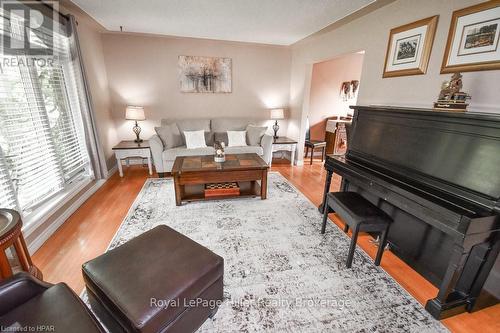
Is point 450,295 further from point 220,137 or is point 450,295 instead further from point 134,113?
point 134,113

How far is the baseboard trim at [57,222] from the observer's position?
1993 millimetres

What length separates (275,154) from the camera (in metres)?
5.15

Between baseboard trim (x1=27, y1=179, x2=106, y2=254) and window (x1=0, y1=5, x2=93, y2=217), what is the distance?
0.76 feet

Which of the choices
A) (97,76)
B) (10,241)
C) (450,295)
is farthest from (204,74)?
(450,295)

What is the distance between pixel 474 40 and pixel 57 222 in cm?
414

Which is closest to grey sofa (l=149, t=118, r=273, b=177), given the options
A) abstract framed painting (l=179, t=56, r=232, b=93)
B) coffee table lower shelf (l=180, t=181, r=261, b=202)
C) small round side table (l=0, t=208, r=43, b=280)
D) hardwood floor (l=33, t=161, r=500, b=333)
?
hardwood floor (l=33, t=161, r=500, b=333)

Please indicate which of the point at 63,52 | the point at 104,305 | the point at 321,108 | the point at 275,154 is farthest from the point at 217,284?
the point at 321,108

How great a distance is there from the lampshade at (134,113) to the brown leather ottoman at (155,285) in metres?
2.98

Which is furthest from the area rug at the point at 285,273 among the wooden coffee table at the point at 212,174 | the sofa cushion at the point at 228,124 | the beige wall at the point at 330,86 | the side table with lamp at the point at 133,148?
the beige wall at the point at 330,86

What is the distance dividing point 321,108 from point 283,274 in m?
4.04

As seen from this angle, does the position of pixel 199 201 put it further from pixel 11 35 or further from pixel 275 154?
pixel 275 154

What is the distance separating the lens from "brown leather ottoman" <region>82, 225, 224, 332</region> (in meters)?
1.02

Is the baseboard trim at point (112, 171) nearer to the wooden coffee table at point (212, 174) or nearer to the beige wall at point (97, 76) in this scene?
the beige wall at point (97, 76)

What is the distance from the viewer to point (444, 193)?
150 cm
